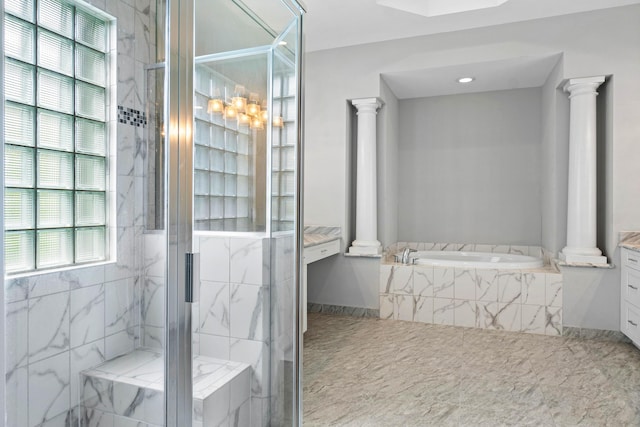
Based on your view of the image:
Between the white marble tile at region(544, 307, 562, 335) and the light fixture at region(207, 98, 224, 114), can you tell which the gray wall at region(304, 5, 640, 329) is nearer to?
the white marble tile at region(544, 307, 562, 335)

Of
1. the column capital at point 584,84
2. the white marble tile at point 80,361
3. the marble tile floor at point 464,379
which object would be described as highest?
the column capital at point 584,84

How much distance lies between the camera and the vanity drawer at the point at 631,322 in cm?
286

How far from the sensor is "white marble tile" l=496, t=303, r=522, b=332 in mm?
3400

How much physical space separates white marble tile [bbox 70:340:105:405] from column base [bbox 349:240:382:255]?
3.20m

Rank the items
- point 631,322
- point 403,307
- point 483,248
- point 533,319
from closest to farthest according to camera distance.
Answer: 1. point 631,322
2. point 533,319
3. point 403,307
4. point 483,248

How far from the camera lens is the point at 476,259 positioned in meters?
4.48

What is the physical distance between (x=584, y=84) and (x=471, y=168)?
4.98 ft

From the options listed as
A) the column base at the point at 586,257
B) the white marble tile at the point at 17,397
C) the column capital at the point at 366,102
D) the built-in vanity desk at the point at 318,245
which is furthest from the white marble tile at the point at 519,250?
the white marble tile at the point at 17,397

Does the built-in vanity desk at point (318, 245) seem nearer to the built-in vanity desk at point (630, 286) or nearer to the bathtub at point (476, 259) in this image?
the bathtub at point (476, 259)

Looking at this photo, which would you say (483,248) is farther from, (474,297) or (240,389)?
(240,389)

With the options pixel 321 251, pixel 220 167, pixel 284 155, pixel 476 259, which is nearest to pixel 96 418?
pixel 220 167

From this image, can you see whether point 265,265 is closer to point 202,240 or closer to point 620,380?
point 202,240

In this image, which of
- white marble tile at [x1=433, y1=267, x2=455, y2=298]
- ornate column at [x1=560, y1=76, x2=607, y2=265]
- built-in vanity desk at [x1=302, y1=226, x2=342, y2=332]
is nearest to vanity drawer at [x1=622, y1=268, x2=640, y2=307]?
ornate column at [x1=560, y1=76, x2=607, y2=265]

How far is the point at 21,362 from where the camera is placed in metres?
0.69
